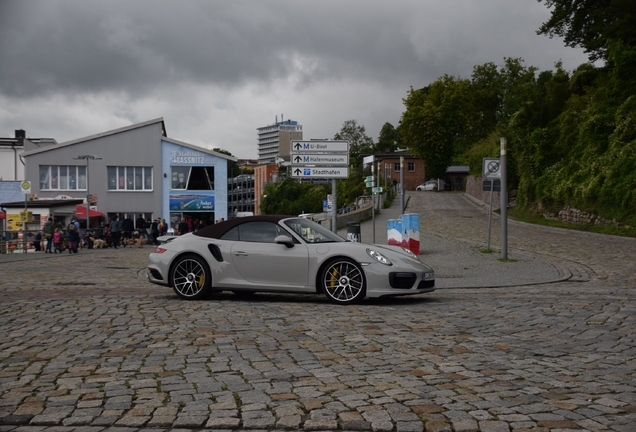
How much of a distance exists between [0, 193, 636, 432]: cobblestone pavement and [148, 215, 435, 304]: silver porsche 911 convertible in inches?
11.9

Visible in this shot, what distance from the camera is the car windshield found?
10.9 m

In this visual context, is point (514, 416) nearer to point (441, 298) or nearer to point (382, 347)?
point (382, 347)

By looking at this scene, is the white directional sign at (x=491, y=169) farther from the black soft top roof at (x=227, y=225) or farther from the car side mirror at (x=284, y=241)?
the car side mirror at (x=284, y=241)

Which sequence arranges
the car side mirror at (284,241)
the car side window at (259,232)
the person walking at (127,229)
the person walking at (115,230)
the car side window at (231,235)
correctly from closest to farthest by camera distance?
the car side mirror at (284,241) < the car side window at (259,232) < the car side window at (231,235) < the person walking at (115,230) < the person walking at (127,229)

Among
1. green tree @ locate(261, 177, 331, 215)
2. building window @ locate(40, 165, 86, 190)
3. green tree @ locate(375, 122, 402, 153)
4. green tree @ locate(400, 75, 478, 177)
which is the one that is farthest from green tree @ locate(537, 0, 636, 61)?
green tree @ locate(375, 122, 402, 153)

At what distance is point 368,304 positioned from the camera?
1045 cm

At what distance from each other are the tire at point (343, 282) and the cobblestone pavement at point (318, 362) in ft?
0.73

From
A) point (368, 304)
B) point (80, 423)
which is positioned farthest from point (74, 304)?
point (80, 423)

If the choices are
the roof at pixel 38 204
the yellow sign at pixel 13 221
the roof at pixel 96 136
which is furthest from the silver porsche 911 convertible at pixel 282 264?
the roof at pixel 96 136

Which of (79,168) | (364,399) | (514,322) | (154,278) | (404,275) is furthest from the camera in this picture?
(79,168)

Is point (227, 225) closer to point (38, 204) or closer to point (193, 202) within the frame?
point (38, 204)

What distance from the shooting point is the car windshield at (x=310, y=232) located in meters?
10.9

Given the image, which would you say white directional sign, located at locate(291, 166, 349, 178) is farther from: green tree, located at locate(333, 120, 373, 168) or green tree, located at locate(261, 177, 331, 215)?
green tree, located at locate(333, 120, 373, 168)

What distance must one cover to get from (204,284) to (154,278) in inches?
39.6
